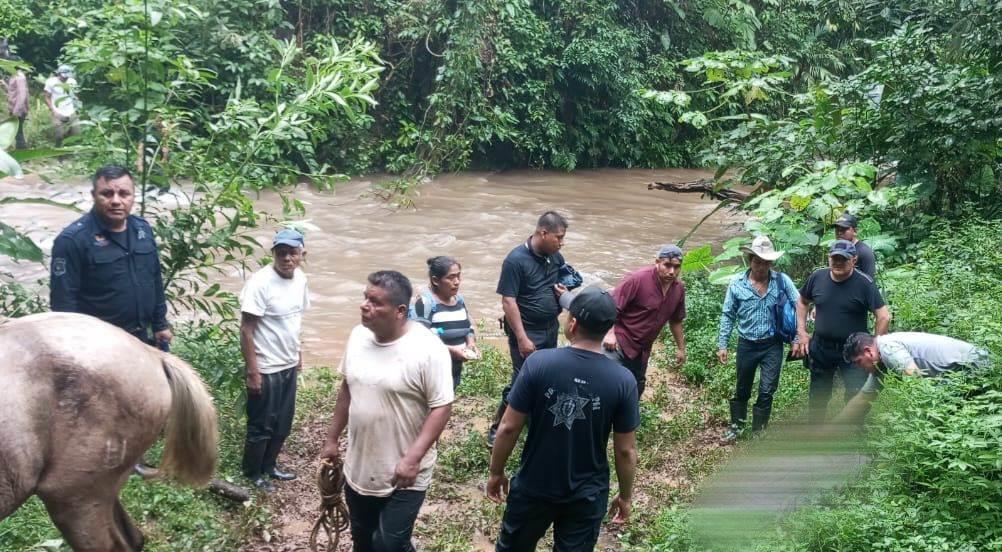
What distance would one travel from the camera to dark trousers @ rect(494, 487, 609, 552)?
412 centimetres

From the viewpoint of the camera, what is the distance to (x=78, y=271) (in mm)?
5164

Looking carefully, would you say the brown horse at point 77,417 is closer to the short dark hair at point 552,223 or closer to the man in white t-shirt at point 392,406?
the man in white t-shirt at point 392,406

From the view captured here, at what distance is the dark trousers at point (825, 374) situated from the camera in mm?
6738

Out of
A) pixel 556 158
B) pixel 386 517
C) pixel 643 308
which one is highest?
pixel 643 308

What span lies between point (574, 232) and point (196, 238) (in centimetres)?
1089

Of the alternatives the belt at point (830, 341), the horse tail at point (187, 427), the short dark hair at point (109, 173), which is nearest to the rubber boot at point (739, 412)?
the belt at point (830, 341)

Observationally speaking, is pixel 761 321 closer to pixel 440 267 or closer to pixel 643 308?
pixel 643 308

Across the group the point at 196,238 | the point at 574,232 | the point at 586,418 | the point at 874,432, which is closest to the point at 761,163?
the point at 574,232

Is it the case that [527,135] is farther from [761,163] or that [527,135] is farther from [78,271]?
[78,271]

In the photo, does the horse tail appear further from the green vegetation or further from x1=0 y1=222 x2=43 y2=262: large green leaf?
x1=0 y1=222 x2=43 y2=262: large green leaf

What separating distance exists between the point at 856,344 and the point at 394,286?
3642mm

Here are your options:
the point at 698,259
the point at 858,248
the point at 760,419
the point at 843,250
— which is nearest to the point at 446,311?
the point at 760,419

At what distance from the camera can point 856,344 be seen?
6227 mm

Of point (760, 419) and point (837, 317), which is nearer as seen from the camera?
point (837, 317)
